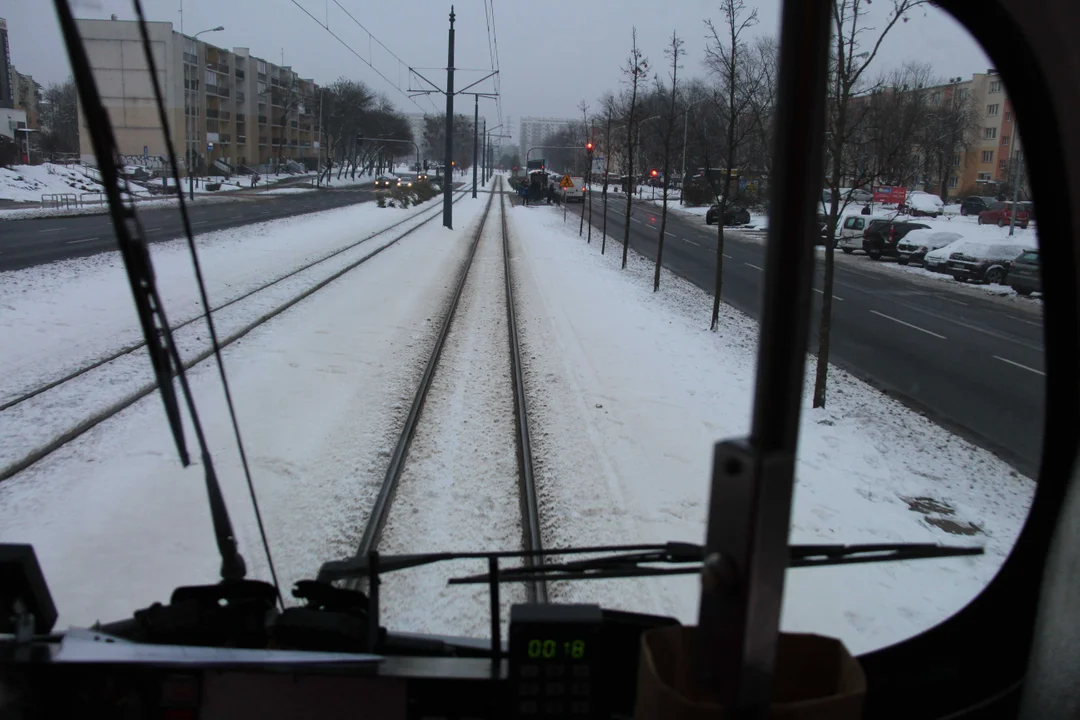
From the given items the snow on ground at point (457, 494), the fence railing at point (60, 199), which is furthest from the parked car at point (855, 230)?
the fence railing at point (60, 199)

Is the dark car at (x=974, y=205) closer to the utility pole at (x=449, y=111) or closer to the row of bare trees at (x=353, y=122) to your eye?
the utility pole at (x=449, y=111)

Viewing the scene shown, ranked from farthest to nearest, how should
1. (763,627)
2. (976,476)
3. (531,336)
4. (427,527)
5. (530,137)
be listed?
(530,137)
(531,336)
(976,476)
(427,527)
(763,627)

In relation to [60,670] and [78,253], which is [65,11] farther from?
[78,253]

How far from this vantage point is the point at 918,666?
2367mm

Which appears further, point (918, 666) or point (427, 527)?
point (427, 527)

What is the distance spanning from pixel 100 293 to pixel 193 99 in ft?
17.8

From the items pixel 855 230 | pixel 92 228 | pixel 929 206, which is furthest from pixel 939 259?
pixel 92 228

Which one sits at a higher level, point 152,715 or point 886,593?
point 152,715

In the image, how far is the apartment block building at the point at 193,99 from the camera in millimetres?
2291

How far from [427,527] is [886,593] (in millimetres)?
2974

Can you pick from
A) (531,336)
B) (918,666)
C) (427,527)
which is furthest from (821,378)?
(918,666)

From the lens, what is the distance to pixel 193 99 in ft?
35.9

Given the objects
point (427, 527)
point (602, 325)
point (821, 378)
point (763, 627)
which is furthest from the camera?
point (602, 325)

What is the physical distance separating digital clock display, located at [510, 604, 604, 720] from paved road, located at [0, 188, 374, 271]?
11.8 m
